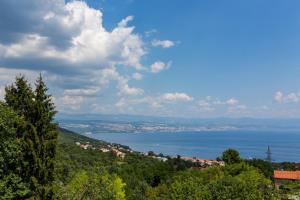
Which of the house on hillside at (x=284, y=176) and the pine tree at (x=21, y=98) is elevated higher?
the pine tree at (x=21, y=98)

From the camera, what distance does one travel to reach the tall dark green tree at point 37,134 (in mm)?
19047

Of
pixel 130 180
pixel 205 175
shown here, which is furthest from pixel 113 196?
pixel 130 180

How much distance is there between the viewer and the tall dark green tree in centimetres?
1905

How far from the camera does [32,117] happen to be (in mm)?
19953

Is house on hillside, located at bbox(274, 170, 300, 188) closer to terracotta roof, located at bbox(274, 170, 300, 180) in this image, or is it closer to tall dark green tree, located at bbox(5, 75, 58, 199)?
terracotta roof, located at bbox(274, 170, 300, 180)

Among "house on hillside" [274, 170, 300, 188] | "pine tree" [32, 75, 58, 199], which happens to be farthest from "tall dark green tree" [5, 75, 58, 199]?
"house on hillside" [274, 170, 300, 188]

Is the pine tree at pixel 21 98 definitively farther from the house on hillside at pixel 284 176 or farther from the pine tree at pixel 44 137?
the house on hillside at pixel 284 176

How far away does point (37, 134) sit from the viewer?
64.5 ft

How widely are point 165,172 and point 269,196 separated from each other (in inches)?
1845

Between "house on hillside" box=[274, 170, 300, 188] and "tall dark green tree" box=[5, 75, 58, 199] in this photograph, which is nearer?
"tall dark green tree" box=[5, 75, 58, 199]

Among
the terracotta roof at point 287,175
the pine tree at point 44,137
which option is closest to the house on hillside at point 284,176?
the terracotta roof at point 287,175

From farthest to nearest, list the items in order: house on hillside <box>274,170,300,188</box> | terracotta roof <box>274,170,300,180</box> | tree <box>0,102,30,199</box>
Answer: terracotta roof <box>274,170,300,180</box>
house on hillside <box>274,170,300,188</box>
tree <box>0,102,30,199</box>

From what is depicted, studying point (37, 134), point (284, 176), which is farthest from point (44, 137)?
point (284, 176)

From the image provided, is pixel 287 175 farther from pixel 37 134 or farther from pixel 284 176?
pixel 37 134
